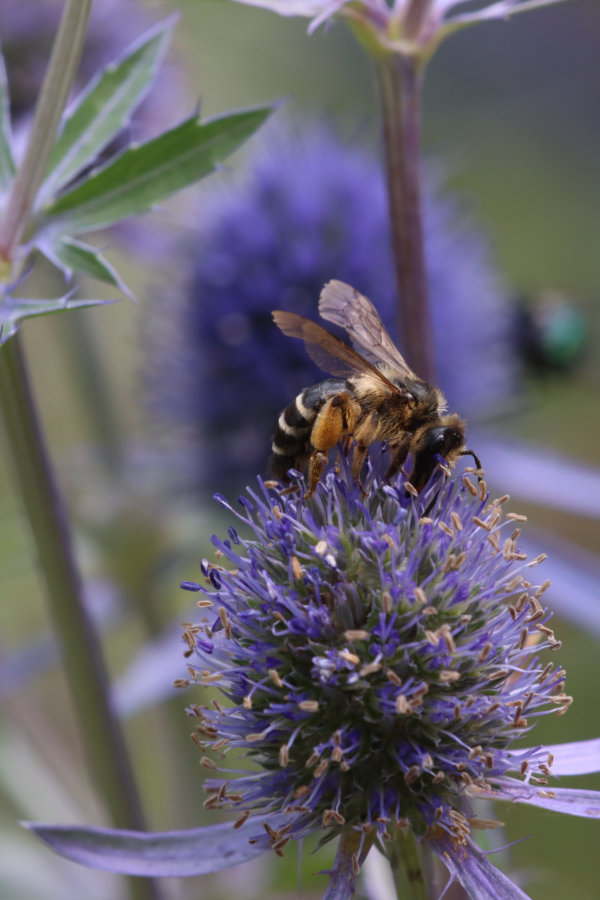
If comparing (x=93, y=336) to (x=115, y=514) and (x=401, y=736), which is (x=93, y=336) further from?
(x=401, y=736)

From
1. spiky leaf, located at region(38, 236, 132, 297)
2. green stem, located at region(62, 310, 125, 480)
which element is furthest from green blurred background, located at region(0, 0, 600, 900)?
spiky leaf, located at region(38, 236, 132, 297)

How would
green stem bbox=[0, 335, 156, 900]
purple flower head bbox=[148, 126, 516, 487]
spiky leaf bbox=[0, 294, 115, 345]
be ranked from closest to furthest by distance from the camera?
spiky leaf bbox=[0, 294, 115, 345]
green stem bbox=[0, 335, 156, 900]
purple flower head bbox=[148, 126, 516, 487]

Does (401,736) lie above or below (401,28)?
below

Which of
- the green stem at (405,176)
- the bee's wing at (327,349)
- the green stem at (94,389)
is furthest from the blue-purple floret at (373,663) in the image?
the green stem at (94,389)

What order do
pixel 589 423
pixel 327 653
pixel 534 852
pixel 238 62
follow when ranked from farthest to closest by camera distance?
pixel 238 62 < pixel 589 423 < pixel 534 852 < pixel 327 653

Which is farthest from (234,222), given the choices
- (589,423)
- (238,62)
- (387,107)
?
(238,62)

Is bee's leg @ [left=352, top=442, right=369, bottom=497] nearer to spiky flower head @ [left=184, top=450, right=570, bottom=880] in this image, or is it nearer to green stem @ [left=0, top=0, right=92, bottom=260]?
spiky flower head @ [left=184, top=450, right=570, bottom=880]

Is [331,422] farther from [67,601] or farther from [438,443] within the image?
[67,601]
